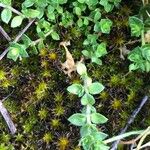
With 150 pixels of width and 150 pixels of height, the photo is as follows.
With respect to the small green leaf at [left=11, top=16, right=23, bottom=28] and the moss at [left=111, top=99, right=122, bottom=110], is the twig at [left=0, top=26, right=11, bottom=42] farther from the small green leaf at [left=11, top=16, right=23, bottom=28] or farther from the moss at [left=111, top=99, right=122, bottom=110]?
the moss at [left=111, top=99, right=122, bottom=110]

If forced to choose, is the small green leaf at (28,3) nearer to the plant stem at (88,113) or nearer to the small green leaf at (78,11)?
the small green leaf at (78,11)

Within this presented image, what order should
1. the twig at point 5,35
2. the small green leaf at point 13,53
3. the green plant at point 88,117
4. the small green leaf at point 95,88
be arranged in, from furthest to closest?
the twig at point 5,35, the small green leaf at point 13,53, the small green leaf at point 95,88, the green plant at point 88,117

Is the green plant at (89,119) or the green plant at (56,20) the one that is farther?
the green plant at (56,20)

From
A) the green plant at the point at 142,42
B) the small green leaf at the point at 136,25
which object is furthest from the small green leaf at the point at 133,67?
the small green leaf at the point at 136,25

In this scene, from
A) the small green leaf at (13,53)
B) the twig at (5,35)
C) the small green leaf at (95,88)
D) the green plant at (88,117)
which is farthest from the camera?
the twig at (5,35)

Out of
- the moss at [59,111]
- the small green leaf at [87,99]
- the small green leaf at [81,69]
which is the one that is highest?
the small green leaf at [81,69]

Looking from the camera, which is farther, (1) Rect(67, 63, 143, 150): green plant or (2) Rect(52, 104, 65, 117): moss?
(2) Rect(52, 104, 65, 117): moss

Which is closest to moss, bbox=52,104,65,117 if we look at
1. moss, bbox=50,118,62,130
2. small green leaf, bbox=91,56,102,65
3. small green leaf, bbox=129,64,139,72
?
moss, bbox=50,118,62,130

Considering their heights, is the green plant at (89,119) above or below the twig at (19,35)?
below
